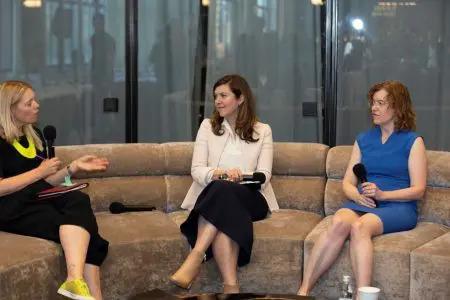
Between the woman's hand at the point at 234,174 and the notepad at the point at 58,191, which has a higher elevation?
the woman's hand at the point at 234,174

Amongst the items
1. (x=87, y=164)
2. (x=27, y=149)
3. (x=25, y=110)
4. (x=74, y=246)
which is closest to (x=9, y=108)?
(x=25, y=110)

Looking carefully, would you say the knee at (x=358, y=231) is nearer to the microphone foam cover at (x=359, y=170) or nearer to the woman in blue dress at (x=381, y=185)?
the woman in blue dress at (x=381, y=185)

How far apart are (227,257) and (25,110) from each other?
4.23ft

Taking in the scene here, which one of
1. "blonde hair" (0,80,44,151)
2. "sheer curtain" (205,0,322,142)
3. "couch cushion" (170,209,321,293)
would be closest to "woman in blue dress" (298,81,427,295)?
"couch cushion" (170,209,321,293)

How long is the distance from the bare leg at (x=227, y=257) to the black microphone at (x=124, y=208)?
684 mm

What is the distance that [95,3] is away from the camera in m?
5.57

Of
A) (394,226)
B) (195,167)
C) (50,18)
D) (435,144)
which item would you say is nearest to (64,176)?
(195,167)

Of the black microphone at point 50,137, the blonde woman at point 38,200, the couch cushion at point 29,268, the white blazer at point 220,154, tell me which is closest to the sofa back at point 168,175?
the white blazer at point 220,154

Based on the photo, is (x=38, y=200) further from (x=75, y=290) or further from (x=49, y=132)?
(x=75, y=290)

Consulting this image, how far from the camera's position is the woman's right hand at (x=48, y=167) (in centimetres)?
362

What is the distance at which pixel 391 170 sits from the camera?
3922mm

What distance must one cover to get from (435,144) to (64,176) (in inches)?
108

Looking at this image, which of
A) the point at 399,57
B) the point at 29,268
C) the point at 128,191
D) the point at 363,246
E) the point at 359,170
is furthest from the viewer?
the point at 399,57

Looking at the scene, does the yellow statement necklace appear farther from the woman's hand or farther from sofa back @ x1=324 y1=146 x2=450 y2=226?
sofa back @ x1=324 y1=146 x2=450 y2=226
